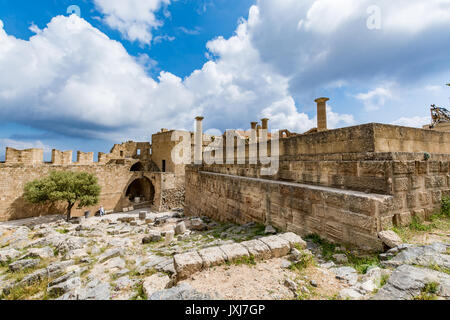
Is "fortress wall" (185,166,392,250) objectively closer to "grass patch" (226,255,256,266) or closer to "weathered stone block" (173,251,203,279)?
"grass patch" (226,255,256,266)

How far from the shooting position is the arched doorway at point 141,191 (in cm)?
2354

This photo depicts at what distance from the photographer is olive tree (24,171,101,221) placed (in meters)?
15.1

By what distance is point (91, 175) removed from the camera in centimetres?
1778

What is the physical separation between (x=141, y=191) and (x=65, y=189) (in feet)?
32.7

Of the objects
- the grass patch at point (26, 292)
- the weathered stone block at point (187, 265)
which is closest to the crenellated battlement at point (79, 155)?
the grass patch at point (26, 292)

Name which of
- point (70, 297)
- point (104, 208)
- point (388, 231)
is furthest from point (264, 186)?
Result: point (104, 208)

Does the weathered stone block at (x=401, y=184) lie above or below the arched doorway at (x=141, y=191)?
above

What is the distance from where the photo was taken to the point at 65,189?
16031 mm

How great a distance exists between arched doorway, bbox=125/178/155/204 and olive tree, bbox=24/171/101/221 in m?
5.61

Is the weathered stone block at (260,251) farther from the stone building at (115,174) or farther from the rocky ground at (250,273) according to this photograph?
the stone building at (115,174)

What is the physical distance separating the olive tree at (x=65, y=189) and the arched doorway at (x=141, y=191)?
5613mm

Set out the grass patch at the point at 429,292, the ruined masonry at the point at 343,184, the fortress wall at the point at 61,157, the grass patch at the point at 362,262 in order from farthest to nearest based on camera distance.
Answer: the fortress wall at the point at 61,157
the ruined masonry at the point at 343,184
the grass patch at the point at 362,262
the grass patch at the point at 429,292
